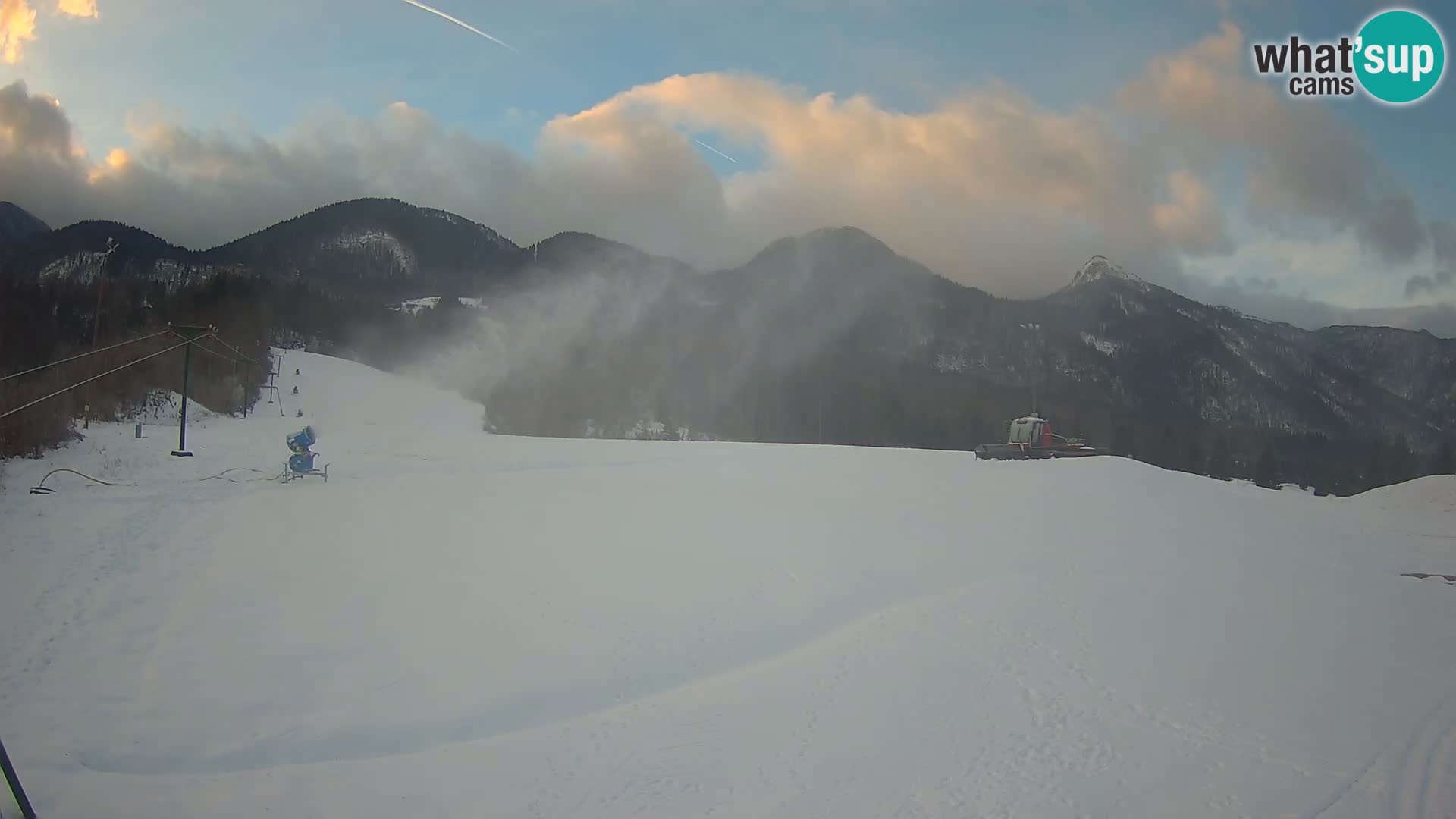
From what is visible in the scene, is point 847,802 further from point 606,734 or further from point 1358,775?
point 1358,775

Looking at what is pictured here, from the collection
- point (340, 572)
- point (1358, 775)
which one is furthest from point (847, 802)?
point (340, 572)

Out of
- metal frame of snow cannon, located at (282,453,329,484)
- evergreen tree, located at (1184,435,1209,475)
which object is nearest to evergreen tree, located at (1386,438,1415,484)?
evergreen tree, located at (1184,435,1209,475)

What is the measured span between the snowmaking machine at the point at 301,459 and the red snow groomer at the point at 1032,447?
20.7 meters

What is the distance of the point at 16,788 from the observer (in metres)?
4.91

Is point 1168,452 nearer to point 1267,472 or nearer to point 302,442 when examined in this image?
point 1267,472

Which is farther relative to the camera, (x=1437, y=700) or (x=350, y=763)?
(x=1437, y=700)

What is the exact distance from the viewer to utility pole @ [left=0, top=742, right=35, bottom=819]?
187 inches

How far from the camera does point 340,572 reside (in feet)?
39.1

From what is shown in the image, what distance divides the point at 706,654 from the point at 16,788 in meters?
6.96

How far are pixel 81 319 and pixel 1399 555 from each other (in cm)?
7893

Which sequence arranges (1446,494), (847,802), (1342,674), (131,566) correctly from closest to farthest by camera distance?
(847,802) → (1342,674) → (131,566) → (1446,494)

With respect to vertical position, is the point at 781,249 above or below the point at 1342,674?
above

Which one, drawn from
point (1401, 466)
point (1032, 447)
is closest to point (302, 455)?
point (1032, 447)

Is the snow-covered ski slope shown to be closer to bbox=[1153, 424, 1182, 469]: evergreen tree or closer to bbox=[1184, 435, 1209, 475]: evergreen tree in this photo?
bbox=[1153, 424, 1182, 469]: evergreen tree
